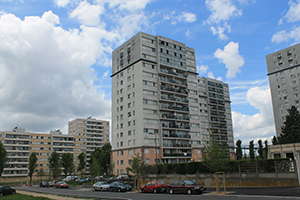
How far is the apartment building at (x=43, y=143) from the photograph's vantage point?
103m

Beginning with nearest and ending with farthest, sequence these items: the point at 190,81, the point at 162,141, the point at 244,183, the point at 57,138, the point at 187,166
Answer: the point at 244,183 → the point at 187,166 → the point at 162,141 → the point at 190,81 → the point at 57,138

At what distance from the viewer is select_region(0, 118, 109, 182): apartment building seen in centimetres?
10262

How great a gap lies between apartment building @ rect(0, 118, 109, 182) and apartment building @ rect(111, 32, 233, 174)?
47.9 meters

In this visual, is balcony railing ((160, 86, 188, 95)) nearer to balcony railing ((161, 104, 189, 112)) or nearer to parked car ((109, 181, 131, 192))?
balcony railing ((161, 104, 189, 112))

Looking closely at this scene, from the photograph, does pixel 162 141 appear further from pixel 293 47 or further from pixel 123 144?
pixel 293 47

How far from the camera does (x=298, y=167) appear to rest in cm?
2739

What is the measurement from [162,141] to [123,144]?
10844 mm

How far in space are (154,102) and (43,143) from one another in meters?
73.8

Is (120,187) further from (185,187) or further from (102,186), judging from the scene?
(185,187)

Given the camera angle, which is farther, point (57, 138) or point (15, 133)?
point (57, 138)

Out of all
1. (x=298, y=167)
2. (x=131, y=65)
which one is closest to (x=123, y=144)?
(x=131, y=65)

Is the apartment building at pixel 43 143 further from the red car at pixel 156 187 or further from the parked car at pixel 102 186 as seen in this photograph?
the red car at pixel 156 187

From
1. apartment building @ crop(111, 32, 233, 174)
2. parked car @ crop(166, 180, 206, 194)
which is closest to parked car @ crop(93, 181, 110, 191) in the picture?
parked car @ crop(166, 180, 206, 194)

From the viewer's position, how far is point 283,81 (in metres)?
94.8
